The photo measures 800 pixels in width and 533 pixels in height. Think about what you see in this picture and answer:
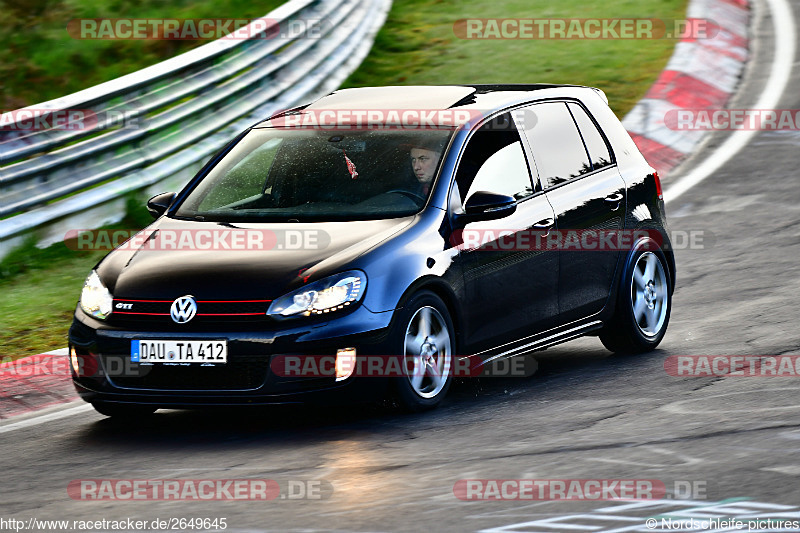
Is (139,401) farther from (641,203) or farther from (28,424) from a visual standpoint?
(641,203)

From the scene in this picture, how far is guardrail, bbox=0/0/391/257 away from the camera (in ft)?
39.1

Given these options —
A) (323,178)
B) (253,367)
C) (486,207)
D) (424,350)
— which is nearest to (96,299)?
(253,367)

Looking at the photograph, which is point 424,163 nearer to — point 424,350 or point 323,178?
point 323,178

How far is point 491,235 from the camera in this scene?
26.9ft

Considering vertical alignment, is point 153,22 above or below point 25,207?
above

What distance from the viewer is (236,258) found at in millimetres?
7613

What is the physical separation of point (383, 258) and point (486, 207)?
801mm

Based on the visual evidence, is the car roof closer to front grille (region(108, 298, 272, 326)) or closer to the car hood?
the car hood

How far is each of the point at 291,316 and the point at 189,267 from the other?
66 cm

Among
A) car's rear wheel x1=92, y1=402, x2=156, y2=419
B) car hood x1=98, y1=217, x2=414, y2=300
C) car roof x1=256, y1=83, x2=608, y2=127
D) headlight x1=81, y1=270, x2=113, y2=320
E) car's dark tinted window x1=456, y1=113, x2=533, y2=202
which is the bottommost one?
car's rear wheel x1=92, y1=402, x2=156, y2=419

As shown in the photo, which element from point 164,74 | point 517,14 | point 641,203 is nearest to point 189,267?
point 641,203

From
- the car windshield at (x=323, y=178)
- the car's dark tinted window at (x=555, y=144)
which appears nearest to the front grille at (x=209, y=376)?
the car windshield at (x=323, y=178)

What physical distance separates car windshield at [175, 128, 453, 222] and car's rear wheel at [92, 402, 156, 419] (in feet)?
3.67

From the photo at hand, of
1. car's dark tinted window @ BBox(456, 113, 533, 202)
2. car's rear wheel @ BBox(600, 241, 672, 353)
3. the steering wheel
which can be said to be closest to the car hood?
the steering wheel
